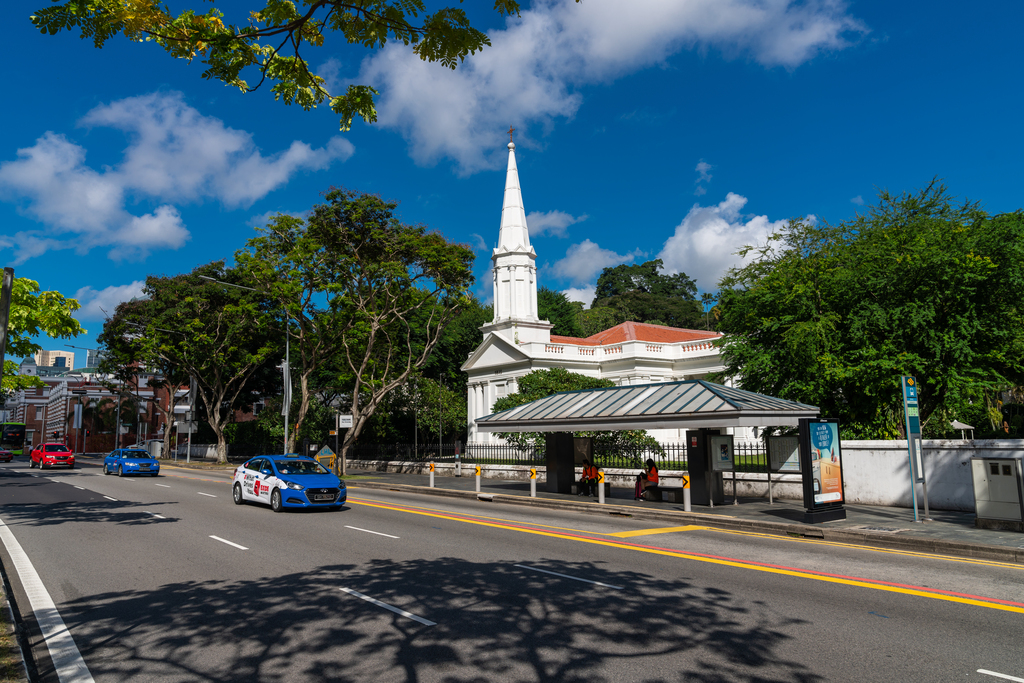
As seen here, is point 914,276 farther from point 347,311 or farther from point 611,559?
point 347,311

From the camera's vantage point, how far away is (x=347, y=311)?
34281 millimetres

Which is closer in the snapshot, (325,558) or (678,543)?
(325,558)

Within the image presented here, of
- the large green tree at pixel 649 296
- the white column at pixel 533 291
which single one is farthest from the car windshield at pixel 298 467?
the large green tree at pixel 649 296

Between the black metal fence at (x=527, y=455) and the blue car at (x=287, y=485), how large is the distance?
11.7 m

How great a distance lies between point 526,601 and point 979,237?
19371 millimetres

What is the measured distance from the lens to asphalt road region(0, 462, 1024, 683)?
5637 mm

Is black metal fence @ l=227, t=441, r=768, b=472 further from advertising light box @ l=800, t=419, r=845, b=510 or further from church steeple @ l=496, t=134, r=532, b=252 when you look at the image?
church steeple @ l=496, t=134, r=532, b=252

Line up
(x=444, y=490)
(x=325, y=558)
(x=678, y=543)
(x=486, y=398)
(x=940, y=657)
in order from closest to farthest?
(x=940, y=657), (x=325, y=558), (x=678, y=543), (x=444, y=490), (x=486, y=398)

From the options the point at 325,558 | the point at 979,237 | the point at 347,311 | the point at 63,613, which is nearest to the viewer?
the point at 63,613

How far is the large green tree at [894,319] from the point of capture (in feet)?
63.7

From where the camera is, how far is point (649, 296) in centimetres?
9700

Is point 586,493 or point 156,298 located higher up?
point 156,298

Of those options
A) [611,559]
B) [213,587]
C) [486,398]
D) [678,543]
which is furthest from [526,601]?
[486,398]

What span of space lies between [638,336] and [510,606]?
48.4 m
